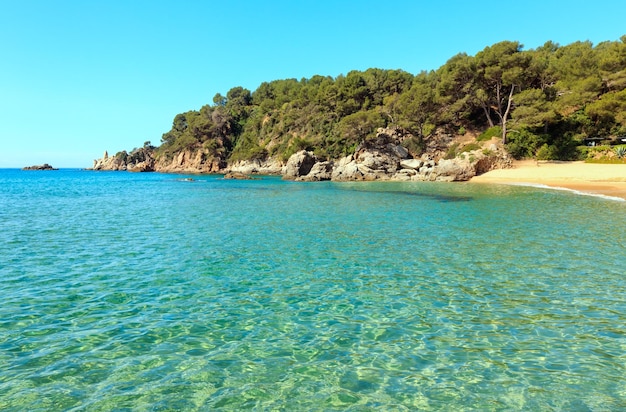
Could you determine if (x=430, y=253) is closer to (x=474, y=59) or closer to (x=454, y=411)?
(x=454, y=411)

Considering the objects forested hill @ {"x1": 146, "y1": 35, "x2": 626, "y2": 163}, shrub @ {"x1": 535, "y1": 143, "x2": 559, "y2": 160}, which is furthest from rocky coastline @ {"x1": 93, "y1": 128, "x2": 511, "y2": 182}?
shrub @ {"x1": 535, "y1": 143, "x2": 559, "y2": 160}

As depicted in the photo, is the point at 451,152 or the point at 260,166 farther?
the point at 260,166

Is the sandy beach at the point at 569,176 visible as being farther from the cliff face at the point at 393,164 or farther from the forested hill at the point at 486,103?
the forested hill at the point at 486,103

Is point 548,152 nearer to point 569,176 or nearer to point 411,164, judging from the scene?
point 569,176

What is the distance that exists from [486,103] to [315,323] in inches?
2822

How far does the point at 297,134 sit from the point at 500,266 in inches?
3788

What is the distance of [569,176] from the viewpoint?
45281mm

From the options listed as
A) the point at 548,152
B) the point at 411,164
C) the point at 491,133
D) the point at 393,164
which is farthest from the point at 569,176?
the point at 393,164

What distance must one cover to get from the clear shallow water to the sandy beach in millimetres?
25290

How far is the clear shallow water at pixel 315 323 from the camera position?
5133 mm

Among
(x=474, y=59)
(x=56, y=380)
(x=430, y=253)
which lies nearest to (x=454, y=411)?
(x=56, y=380)

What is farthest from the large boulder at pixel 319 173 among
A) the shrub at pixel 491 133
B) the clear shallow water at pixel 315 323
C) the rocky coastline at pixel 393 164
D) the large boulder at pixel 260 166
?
the clear shallow water at pixel 315 323

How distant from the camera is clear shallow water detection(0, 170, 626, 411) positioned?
5.13 metres

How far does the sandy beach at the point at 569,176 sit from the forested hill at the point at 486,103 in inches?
219
